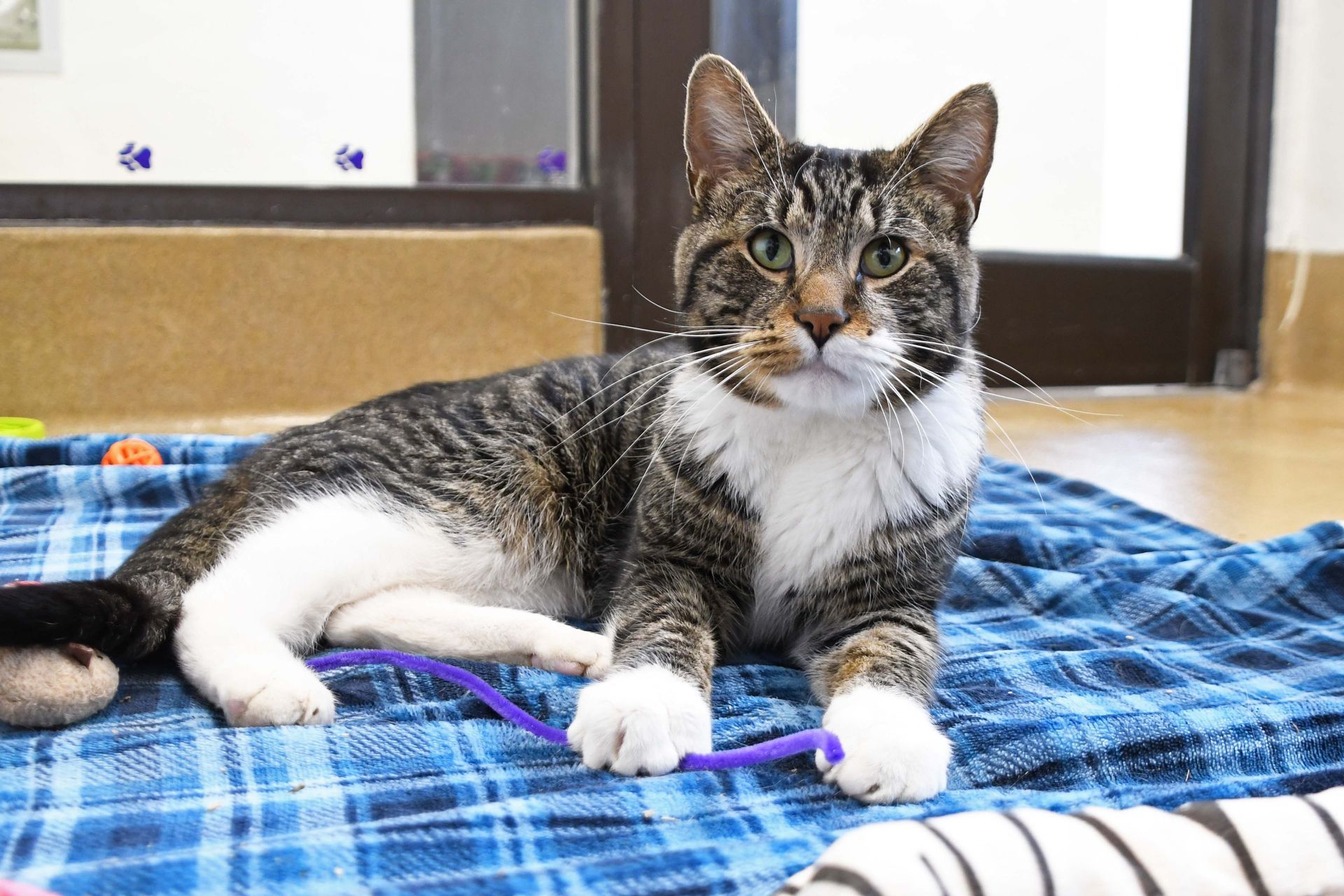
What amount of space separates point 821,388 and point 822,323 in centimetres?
8

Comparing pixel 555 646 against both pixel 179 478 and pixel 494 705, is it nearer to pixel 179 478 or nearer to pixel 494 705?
pixel 494 705

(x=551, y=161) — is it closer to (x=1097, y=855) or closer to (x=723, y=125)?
(x=723, y=125)

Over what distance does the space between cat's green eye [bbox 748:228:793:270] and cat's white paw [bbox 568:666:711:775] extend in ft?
1.79

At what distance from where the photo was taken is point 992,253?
12.1ft

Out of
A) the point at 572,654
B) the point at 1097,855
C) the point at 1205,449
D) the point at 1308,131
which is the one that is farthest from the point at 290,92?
the point at 1308,131

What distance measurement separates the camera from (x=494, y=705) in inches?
45.6

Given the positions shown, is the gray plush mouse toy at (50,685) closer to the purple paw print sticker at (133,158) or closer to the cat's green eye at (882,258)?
the cat's green eye at (882,258)

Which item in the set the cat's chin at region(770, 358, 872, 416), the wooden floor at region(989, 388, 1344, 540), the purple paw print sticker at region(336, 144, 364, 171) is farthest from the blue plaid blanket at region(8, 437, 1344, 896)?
the purple paw print sticker at region(336, 144, 364, 171)

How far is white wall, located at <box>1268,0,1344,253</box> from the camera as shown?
12.2 ft

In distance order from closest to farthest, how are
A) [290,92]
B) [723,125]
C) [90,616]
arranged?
[90,616] < [723,125] < [290,92]

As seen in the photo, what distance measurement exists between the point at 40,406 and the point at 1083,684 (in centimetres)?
276

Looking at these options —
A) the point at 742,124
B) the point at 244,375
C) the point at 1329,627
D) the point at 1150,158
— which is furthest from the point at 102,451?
the point at 1150,158

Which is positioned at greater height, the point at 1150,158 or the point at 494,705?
the point at 1150,158

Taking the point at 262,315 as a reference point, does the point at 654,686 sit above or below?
below
